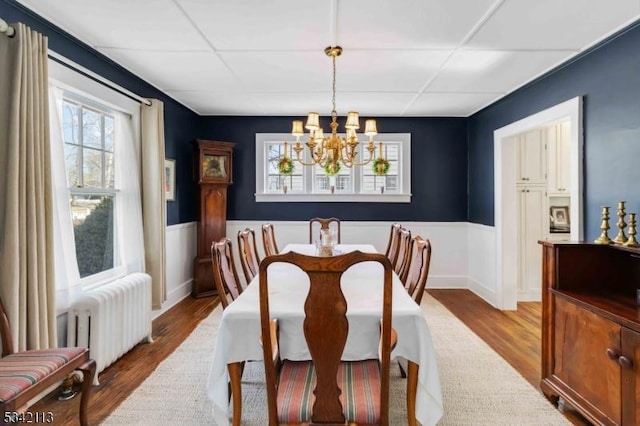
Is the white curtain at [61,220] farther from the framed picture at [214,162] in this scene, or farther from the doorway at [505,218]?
the doorway at [505,218]

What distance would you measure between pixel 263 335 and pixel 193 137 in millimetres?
4207

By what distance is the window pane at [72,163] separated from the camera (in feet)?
9.00

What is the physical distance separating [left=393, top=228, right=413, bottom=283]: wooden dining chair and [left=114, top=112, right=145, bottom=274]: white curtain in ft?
7.88

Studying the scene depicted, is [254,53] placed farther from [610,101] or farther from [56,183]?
[610,101]

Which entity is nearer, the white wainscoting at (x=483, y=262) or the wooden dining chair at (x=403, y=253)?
the wooden dining chair at (x=403, y=253)

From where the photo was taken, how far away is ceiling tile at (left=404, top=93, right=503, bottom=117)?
414 cm

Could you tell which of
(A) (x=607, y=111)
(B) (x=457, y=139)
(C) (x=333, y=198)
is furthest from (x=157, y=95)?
(A) (x=607, y=111)

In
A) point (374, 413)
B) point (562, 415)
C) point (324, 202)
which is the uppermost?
point (324, 202)

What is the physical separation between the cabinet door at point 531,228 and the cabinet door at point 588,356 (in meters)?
2.41

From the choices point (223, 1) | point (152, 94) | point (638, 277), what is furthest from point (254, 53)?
point (638, 277)

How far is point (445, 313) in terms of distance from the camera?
4.04 metres

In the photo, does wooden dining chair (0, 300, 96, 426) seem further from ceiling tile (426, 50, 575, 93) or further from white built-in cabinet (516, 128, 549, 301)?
white built-in cabinet (516, 128, 549, 301)

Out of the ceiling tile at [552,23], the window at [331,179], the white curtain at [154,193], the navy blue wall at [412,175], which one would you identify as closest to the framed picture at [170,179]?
the white curtain at [154,193]

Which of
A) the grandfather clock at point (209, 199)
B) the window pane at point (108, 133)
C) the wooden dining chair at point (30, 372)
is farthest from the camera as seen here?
the grandfather clock at point (209, 199)
